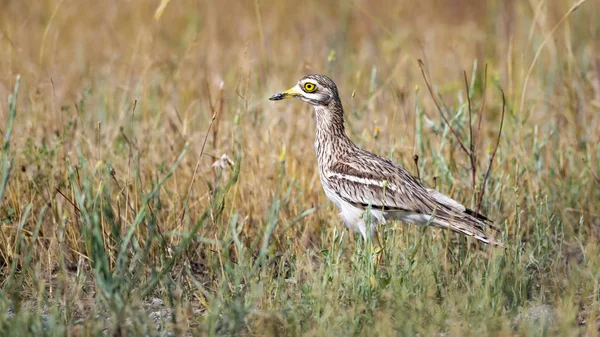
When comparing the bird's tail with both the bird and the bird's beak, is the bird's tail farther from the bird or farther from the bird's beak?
the bird's beak

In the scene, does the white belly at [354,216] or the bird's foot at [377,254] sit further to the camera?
the white belly at [354,216]

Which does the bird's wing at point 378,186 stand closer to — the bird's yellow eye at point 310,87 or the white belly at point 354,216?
the white belly at point 354,216

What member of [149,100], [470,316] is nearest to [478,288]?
[470,316]

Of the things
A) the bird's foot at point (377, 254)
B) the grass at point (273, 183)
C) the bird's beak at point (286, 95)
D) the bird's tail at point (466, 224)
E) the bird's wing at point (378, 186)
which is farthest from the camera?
the bird's beak at point (286, 95)

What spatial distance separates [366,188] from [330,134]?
535 mm

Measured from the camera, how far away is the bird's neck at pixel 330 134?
5.30 meters

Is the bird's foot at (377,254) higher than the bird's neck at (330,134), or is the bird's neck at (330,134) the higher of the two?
the bird's neck at (330,134)

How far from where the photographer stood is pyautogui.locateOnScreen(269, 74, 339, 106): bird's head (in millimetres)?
5309

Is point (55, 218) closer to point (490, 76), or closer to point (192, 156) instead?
point (192, 156)

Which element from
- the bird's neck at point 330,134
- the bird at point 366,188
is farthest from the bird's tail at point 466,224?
the bird's neck at point 330,134

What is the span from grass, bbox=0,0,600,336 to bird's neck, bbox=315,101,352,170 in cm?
29

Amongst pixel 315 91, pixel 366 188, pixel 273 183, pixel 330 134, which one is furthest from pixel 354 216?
pixel 273 183

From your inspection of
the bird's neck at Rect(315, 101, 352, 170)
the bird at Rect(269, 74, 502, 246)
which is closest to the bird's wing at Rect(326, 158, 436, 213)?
the bird at Rect(269, 74, 502, 246)

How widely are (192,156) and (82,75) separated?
2468mm
